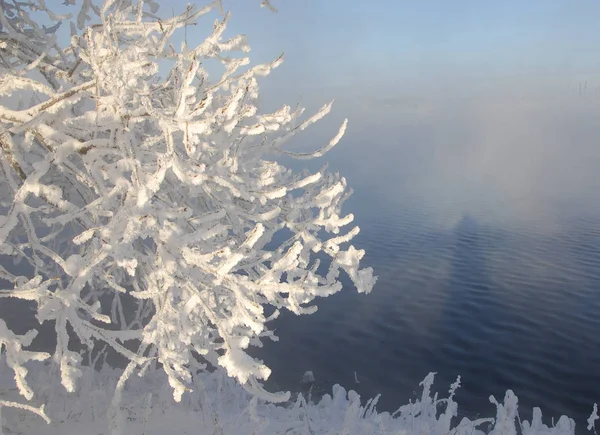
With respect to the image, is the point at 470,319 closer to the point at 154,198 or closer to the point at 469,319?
the point at 469,319

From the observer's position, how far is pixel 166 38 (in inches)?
152

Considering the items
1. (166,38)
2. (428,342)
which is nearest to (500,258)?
(428,342)

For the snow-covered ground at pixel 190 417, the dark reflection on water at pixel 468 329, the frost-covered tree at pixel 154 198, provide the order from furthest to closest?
1. the dark reflection on water at pixel 468 329
2. the snow-covered ground at pixel 190 417
3. the frost-covered tree at pixel 154 198

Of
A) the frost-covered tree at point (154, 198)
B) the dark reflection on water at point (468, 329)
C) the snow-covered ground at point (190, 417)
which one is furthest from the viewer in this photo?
the dark reflection on water at point (468, 329)

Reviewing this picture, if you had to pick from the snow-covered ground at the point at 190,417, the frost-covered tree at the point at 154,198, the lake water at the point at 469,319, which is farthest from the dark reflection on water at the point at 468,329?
the frost-covered tree at the point at 154,198

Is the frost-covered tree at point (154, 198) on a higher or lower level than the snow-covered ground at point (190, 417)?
higher

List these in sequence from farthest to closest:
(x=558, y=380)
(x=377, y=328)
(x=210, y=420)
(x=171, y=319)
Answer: (x=377, y=328)
(x=558, y=380)
(x=210, y=420)
(x=171, y=319)

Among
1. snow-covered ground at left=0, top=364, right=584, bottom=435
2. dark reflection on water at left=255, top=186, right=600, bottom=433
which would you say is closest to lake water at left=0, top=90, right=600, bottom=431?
dark reflection on water at left=255, top=186, right=600, bottom=433

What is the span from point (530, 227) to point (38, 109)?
35.3 m

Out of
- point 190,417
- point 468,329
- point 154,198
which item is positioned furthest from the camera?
point 468,329

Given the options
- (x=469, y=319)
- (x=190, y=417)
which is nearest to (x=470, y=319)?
(x=469, y=319)

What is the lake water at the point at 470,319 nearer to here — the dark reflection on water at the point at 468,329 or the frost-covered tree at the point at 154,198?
the dark reflection on water at the point at 468,329

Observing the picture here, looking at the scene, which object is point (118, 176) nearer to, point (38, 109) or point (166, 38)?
point (38, 109)

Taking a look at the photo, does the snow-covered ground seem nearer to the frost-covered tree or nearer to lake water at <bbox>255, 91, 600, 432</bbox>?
the frost-covered tree
